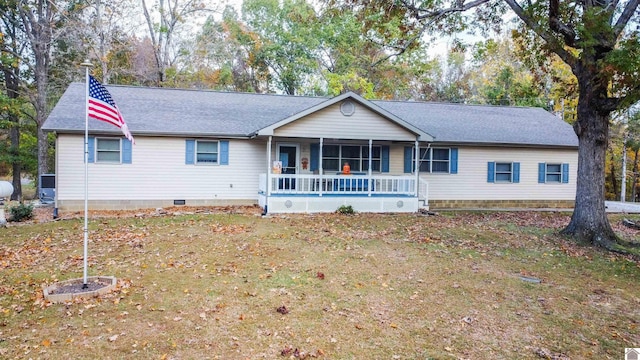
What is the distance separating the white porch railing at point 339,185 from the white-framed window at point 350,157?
774 millimetres

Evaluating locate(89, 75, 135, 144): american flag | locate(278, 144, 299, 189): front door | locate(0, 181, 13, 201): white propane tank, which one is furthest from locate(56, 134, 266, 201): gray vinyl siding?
locate(89, 75, 135, 144): american flag

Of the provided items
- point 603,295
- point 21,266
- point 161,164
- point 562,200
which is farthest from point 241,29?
point 603,295

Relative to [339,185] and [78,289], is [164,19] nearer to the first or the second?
[339,185]

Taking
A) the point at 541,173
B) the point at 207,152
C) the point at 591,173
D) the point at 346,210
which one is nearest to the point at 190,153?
the point at 207,152

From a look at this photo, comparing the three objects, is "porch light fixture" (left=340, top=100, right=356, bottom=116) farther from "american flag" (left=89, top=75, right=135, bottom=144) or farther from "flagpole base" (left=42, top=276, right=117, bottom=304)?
"flagpole base" (left=42, top=276, right=117, bottom=304)

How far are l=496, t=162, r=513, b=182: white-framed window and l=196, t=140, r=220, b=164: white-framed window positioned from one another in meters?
11.6

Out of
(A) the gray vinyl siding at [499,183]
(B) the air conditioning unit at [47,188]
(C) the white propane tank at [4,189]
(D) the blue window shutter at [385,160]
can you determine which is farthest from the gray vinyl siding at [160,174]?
(A) the gray vinyl siding at [499,183]

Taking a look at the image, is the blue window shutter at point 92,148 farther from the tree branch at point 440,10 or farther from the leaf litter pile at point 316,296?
the tree branch at point 440,10

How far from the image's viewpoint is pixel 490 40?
13.0 m

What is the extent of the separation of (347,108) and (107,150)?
27.2ft

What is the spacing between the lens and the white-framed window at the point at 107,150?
13.2 m

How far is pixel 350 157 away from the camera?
50.9 feet

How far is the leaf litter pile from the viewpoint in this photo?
167 inches

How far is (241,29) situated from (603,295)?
98.8 feet
